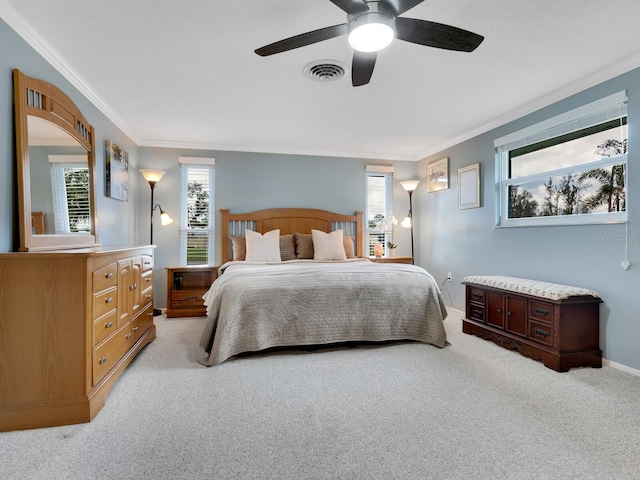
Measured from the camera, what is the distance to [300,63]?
278 cm

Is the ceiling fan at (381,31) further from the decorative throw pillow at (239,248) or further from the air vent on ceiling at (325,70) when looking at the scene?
the decorative throw pillow at (239,248)

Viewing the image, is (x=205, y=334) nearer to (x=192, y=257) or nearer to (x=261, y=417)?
(x=261, y=417)

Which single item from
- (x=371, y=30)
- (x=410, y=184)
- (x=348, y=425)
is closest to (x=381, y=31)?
(x=371, y=30)

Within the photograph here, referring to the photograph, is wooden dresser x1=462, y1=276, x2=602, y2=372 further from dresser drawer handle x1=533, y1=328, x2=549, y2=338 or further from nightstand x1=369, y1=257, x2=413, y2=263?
nightstand x1=369, y1=257, x2=413, y2=263

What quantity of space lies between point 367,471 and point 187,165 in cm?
466

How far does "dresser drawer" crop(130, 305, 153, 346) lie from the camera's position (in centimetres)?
290

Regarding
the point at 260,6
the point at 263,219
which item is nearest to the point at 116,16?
the point at 260,6

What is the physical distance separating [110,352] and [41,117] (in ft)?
5.69

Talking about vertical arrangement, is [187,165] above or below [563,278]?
above

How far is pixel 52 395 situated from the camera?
1948 mm

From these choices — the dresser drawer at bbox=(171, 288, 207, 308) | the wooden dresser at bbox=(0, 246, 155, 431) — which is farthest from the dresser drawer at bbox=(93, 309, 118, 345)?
the dresser drawer at bbox=(171, 288, 207, 308)

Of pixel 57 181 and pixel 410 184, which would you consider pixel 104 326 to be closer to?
pixel 57 181

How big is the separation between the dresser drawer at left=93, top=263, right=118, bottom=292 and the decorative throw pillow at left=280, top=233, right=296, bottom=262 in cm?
255

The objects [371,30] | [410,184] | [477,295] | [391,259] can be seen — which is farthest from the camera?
[410,184]
